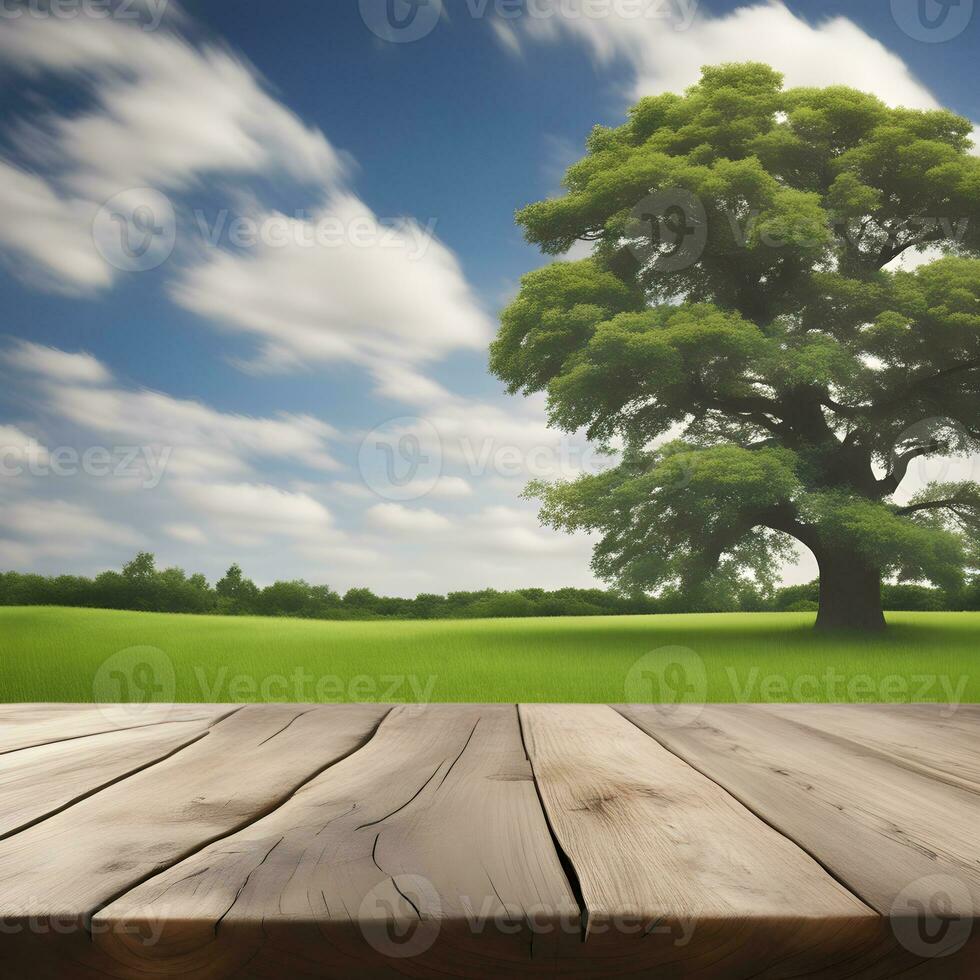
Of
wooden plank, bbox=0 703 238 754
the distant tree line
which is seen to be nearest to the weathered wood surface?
wooden plank, bbox=0 703 238 754

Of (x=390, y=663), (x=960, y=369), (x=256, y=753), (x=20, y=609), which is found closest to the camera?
(x=256, y=753)

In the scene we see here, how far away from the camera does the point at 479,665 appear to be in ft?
29.8

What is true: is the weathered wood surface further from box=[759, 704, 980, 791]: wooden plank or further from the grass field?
the grass field

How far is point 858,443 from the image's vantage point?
46.0ft

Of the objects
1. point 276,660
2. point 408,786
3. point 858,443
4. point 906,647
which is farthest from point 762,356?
point 408,786

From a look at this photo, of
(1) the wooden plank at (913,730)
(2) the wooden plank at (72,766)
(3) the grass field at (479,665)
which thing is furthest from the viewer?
(3) the grass field at (479,665)

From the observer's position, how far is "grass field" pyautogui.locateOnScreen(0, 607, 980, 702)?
7633 mm

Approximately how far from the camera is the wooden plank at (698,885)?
32.2 inches

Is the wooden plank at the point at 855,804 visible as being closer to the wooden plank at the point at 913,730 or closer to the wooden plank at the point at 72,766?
the wooden plank at the point at 913,730

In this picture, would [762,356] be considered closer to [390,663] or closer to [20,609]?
[390,663]

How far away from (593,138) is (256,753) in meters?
15.8

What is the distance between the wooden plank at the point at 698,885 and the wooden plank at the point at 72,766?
33.2 inches

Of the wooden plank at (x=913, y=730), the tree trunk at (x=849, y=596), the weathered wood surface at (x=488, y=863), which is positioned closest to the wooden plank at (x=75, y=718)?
the weathered wood surface at (x=488, y=863)

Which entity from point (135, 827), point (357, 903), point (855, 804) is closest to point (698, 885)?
point (357, 903)
